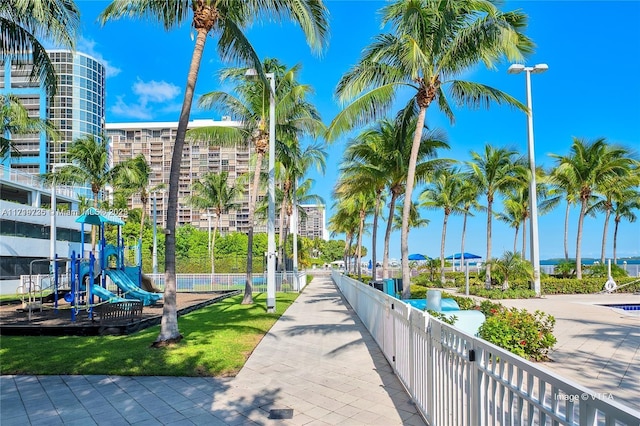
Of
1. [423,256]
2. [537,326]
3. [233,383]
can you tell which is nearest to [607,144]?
[423,256]

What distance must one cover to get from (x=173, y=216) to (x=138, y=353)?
110 inches

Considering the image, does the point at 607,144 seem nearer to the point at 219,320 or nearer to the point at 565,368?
the point at 565,368

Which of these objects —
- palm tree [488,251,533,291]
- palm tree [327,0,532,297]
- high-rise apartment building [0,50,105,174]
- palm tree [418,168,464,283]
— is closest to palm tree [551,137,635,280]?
palm tree [488,251,533,291]

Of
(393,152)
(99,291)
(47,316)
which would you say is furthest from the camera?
(393,152)

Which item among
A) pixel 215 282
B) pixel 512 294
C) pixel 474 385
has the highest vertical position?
pixel 474 385

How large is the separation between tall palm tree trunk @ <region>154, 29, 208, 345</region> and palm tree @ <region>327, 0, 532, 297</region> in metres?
4.03

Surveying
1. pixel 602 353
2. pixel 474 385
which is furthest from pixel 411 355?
pixel 602 353

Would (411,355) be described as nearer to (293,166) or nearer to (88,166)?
(293,166)

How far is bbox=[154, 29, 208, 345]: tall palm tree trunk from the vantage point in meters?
8.28

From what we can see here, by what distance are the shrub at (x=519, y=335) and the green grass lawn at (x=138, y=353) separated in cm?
Answer: 410

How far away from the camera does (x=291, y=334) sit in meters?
10.0

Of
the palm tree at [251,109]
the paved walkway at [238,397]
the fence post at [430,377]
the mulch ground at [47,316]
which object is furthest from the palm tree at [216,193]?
the fence post at [430,377]

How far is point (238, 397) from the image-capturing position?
5.30 m

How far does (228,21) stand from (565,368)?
989 centimetres
